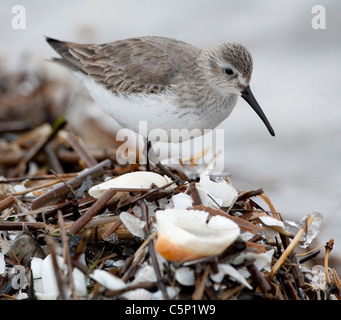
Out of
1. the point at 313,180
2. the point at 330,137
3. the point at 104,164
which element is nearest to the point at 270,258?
the point at 104,164

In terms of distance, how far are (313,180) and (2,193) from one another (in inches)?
133

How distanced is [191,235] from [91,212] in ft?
2.30

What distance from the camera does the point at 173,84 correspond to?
430 centimetres

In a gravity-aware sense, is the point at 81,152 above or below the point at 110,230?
below

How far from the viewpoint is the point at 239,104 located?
733 cm

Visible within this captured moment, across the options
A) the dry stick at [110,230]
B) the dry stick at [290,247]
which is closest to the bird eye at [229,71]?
the dry stick at [290,247]

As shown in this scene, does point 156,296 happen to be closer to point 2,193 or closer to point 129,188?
point 129,188

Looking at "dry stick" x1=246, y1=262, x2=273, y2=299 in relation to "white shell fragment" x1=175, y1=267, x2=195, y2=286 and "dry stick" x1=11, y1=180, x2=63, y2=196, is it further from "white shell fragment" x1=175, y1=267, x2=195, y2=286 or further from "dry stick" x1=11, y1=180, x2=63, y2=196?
"dry stick" x1=11, y1=180, x2=63, y2=196

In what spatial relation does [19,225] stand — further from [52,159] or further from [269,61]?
[269,61]

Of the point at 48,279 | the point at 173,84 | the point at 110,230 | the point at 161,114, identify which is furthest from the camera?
the point at 173,84

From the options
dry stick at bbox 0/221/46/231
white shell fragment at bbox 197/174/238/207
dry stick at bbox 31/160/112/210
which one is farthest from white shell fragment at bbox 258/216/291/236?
dry stick at bbox 31/160/112/210

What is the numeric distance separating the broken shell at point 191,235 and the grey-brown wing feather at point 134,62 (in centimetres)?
187

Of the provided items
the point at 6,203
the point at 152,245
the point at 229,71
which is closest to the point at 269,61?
the point at 229,71

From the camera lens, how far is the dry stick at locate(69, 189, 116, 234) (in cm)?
284
